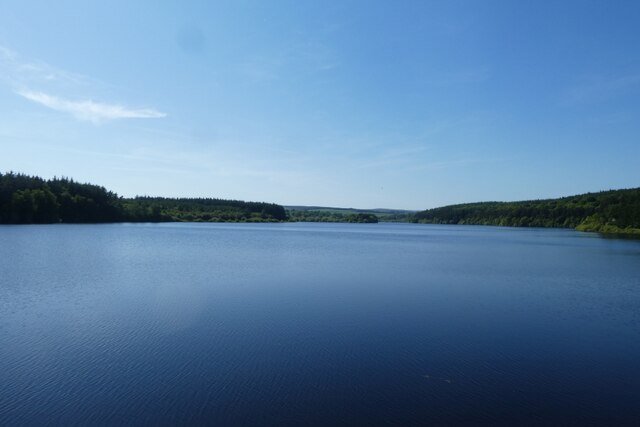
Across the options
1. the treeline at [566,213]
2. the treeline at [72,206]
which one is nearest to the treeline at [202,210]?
the treeline at [72,206]

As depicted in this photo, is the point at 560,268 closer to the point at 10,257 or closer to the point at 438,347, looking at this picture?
the point at 438,347

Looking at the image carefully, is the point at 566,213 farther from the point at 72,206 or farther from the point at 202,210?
the point at 72,206

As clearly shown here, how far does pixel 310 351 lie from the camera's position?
10.7 metres

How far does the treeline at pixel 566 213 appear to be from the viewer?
273ft

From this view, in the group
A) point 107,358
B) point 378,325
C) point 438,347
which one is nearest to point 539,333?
point 438,347

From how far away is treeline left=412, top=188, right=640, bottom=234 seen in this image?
273 ft

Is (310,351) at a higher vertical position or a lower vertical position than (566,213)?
lower

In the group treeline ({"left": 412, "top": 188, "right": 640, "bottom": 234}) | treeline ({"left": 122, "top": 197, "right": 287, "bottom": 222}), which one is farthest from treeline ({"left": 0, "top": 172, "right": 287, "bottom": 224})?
treeline ({"left": 412, "top": 188, "right": 640, "bottom": 234})

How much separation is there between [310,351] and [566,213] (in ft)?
433

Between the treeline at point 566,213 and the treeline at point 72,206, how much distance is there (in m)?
91.4

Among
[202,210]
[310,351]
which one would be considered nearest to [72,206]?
[202,210]

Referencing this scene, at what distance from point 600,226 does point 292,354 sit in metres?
102

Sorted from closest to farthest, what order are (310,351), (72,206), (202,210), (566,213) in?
1. (310,351)
2. (72,206)
3. (566,213)
4. (202,210)

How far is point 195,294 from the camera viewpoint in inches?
698
